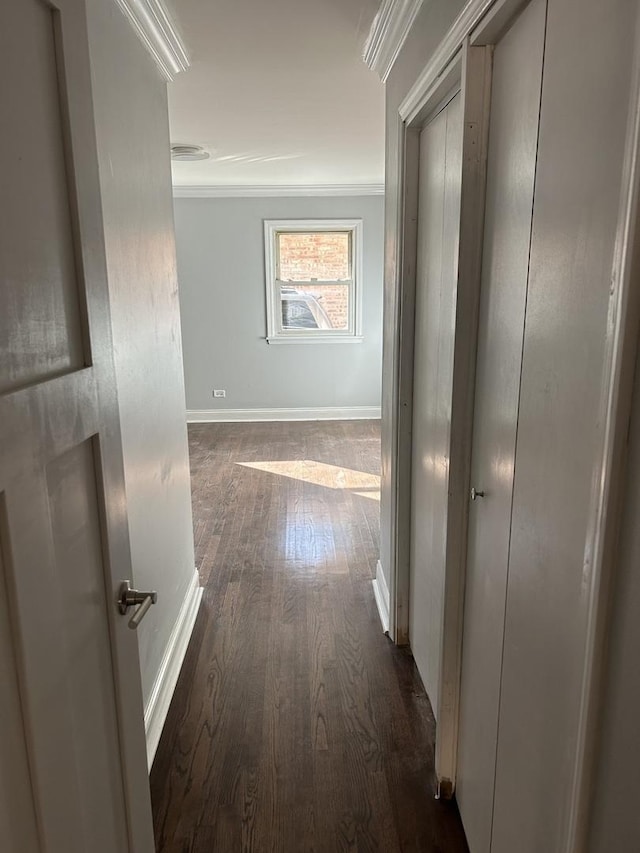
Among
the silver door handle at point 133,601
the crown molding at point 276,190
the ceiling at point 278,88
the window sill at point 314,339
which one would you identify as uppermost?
the crown molding at point 276,190

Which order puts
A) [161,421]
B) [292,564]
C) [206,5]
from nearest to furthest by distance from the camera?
1. [206,5]
2. [161,421]
3. [292,564]

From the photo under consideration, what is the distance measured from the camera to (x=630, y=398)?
0.74 m

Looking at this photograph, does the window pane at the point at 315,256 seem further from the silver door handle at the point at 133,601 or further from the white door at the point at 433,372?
the silver door handle at the point at 133,601

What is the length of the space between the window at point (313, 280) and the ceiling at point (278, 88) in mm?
1189

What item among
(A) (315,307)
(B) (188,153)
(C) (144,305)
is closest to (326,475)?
(A) (315,307)

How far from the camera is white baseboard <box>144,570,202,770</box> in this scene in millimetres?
1988

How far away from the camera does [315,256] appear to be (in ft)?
21.4

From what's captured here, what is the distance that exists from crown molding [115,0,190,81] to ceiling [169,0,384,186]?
0.05 m

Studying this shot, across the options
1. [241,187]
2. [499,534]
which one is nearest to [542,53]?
[499,534]

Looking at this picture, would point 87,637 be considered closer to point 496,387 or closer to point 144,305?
point 496,387

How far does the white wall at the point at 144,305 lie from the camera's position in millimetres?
1757

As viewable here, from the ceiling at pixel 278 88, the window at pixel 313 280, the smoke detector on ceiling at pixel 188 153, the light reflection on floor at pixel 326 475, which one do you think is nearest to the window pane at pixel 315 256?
the window at pixel 313 280

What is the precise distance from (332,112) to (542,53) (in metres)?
2.67

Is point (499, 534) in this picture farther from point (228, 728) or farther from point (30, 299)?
point (228, 728)
